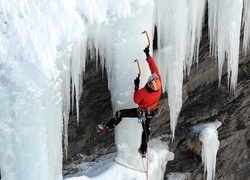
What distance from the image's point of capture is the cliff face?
6.61 metres

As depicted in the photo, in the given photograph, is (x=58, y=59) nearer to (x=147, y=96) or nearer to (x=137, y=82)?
(x=137, y=82)

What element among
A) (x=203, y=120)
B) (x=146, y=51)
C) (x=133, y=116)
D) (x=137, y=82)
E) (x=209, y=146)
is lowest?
(x=209, y=146)

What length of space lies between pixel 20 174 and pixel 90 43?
1.78 m

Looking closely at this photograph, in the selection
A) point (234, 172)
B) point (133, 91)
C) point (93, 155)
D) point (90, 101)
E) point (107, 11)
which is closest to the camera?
point (107, 11)

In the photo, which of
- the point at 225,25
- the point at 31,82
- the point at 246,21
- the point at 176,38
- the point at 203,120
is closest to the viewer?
the point at 31,82

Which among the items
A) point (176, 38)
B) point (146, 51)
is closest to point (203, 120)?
point (176, 38)

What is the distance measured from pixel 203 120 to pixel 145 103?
2.85 metres

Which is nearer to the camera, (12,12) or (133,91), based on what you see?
(12,12)

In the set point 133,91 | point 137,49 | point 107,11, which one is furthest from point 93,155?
point 107,11

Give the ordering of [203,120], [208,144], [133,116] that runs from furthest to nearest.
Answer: [203,120], [208,144], [133,116]

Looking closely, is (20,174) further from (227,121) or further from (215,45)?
(227,121)

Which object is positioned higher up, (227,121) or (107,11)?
(107,11)

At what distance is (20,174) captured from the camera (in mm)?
4945

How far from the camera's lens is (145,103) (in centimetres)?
575
